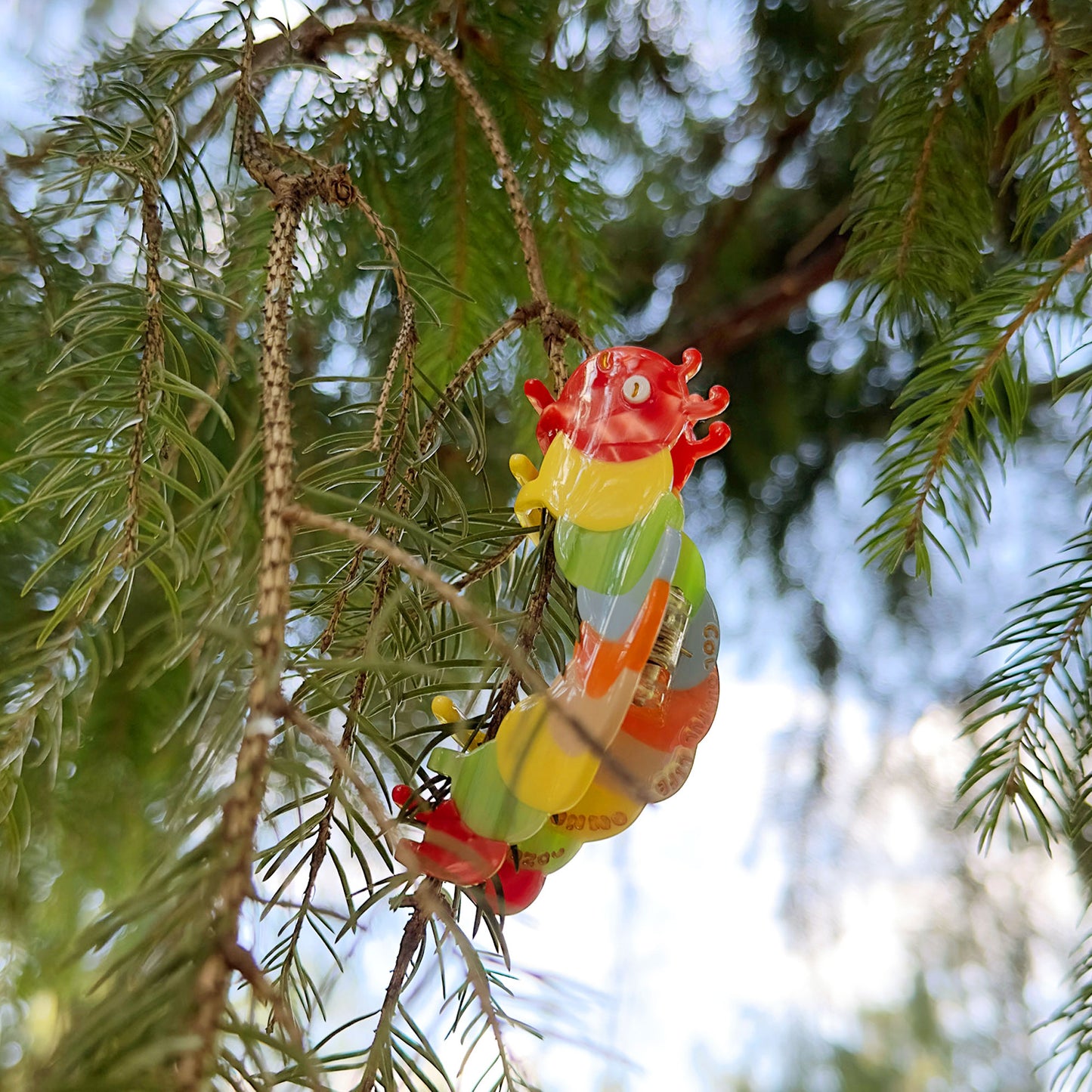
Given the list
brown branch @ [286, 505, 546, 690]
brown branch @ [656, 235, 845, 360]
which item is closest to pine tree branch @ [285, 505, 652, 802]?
brown branch @ [286, 505, 546, 690]

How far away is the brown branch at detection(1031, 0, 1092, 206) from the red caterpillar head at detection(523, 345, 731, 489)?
19cm

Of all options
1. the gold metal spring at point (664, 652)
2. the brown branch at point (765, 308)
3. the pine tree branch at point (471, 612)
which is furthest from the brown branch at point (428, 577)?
the brown branch at point (765, 308)

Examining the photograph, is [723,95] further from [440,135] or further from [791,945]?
[791,945]

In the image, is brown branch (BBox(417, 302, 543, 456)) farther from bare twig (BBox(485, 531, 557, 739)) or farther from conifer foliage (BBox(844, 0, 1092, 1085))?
conifer foliage (BBox(844, 0, 1092, 1085))

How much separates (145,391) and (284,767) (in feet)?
0.49

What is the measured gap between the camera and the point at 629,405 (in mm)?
278

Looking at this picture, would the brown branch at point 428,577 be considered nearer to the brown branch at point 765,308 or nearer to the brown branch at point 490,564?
the brown branch at point 490,564

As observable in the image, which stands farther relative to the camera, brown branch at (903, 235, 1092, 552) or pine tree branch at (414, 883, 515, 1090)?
brown branch at (903, 235, 1092, 552)

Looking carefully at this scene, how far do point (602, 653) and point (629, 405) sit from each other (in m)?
0.07

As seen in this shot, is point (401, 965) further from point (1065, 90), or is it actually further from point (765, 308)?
point (765, 308)

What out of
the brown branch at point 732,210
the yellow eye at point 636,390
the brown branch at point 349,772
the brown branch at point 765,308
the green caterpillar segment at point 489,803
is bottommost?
the brown branch at point 349,772

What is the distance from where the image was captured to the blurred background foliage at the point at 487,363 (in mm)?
289

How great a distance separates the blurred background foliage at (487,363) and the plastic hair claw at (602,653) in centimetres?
2

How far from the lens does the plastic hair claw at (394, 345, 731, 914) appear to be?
0.82 ft
